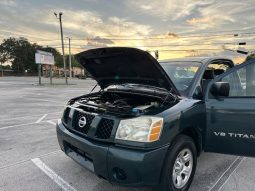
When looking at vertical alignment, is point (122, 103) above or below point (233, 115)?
above

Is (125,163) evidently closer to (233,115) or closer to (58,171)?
(233,115)

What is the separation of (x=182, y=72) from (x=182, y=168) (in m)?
1.55

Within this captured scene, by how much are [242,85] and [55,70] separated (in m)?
91.7

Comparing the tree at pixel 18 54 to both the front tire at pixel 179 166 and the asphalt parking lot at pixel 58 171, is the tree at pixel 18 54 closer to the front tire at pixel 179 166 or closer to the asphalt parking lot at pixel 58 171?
the asphalt parking lot at pixel 58 171

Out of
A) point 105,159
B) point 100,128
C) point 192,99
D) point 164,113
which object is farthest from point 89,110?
point 192,99

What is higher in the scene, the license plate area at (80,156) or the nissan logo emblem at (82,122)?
the nissan logo emblem at (82,122)

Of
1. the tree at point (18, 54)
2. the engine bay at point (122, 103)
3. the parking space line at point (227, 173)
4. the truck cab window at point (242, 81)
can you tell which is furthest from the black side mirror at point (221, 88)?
the tree at point (18, 54)

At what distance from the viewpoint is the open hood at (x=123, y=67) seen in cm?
326

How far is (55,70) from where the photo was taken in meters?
91.2

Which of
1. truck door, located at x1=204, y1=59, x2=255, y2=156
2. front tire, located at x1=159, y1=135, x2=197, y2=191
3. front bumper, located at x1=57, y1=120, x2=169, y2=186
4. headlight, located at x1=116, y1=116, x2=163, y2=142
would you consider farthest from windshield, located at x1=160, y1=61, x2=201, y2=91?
front bumper, located at x1=57, y1=120, x2=169, y2=186

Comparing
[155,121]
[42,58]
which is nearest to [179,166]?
[155,121]

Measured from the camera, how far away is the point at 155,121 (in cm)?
279

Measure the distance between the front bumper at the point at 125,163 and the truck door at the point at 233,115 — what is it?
951 millimetres

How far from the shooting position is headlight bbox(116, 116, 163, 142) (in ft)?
9.01
